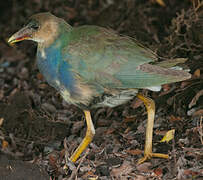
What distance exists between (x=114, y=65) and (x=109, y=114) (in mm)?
1566

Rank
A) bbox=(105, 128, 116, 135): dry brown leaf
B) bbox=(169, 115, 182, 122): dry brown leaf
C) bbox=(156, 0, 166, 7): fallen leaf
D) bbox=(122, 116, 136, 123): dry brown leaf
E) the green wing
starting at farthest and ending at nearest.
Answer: bbox=(156, 0, 166, 7): fallen leaf
bbox=(122, 116, 136, 123): dry brown leaf
bbox=(105, 128, 116, 135): dry brown leaf
bbox=(169, 115, 182, 122): dry brown leaf
the green wing

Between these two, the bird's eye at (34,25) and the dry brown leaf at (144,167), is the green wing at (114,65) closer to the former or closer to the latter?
the bird's eye at (34,25)

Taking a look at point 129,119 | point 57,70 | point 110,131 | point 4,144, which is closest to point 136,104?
point 129,119

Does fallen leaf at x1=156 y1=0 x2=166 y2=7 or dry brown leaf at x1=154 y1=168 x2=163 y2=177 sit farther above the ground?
fallen leaf at x1=156 y1=0 x2=166 y2=7

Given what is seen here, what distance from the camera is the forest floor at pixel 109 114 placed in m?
4.21

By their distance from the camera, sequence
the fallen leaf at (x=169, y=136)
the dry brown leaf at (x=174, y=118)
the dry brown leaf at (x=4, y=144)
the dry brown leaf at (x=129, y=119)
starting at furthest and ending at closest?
the dry brown leaf at (x=4, y=144)
the dry brown leaf at (x=129, y=119)
the dry brown leaf at (x=174, y=118)
the fallen leaf at (x=169, y=136)

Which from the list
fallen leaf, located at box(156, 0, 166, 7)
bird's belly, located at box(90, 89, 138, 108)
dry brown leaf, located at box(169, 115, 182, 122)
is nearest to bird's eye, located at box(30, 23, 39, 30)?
bird's belly, located at box(90, 89, 138, 108)

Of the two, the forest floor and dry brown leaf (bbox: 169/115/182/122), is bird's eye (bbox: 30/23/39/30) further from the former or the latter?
dry brown leaf (bbox: 169/115/182/122)

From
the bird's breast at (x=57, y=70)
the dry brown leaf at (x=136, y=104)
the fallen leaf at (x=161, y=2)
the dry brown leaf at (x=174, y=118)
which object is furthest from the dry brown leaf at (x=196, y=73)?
the fallen leaf at (x=161, y=2)

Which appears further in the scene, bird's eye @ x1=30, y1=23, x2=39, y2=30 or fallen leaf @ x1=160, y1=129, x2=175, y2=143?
fallen leaf @ x1=160, y1=129, x2=175, y2=143

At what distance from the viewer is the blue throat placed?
4039 millimetres

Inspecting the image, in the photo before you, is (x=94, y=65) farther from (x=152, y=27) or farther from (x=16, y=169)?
(x=152, y=27)

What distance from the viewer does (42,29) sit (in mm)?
4234

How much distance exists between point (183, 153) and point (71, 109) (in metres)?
1.97
